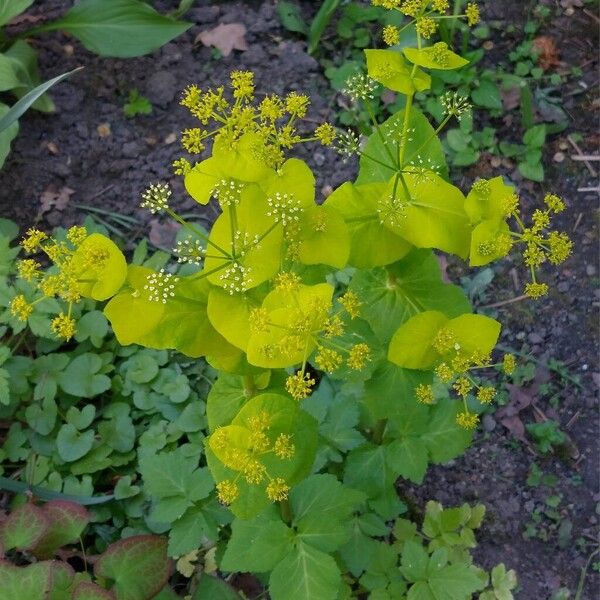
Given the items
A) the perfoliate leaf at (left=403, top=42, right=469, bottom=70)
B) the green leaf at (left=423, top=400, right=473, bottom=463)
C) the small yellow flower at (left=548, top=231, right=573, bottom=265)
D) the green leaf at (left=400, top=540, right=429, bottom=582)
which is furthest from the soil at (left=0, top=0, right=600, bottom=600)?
the perfoliate leaf at (left=403, top=42, right=469, bottom=70)

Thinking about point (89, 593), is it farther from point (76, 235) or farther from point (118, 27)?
point (118, 27)

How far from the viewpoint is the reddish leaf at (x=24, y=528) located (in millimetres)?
2023

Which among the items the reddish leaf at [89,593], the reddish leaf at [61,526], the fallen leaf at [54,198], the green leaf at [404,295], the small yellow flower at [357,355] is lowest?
the reddish leaf at [61,526]

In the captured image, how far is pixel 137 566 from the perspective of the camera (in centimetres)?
198

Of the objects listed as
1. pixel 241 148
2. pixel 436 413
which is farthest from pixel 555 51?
pixel 241 148

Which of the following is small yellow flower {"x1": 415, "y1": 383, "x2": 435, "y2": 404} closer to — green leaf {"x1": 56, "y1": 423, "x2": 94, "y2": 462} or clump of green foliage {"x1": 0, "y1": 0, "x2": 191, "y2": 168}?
green leaf {"x1": 56, "y1": 423, "x2": 94, "y2": 462}

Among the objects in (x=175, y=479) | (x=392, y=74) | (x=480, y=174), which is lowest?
(x=175, y=479)

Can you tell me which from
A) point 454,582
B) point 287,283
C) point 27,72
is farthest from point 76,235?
point 27,72

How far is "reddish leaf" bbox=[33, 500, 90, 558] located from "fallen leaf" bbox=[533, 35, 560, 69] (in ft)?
7.83

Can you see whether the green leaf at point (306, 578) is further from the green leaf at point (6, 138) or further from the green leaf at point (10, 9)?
the green leaf at point (10, 9)

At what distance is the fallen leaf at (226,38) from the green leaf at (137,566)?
6.49 feet

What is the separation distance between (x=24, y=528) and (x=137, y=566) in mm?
317

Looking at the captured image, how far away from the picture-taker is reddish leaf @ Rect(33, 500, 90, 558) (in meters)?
2.10

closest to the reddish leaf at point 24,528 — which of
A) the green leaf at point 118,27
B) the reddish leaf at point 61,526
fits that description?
the reddish leaf at point 61,526
